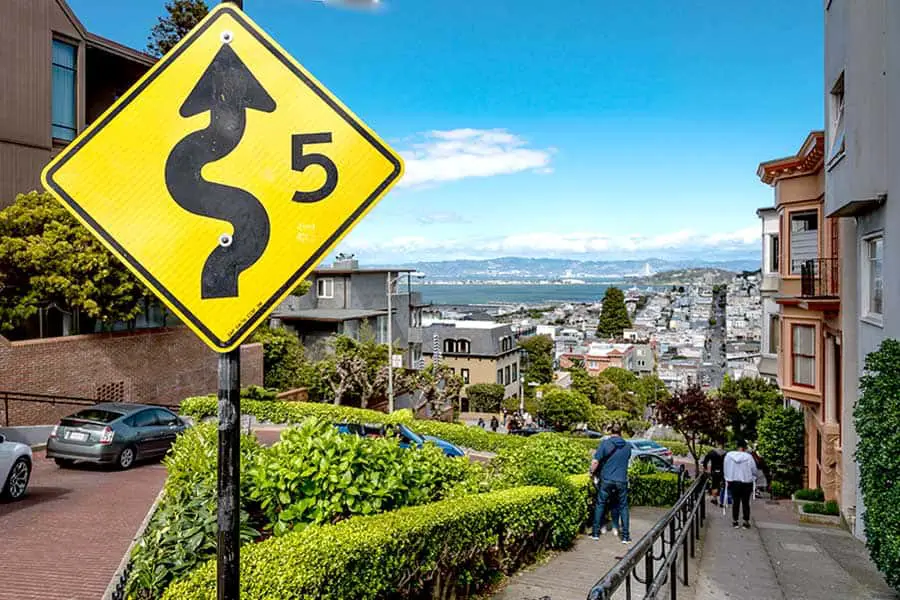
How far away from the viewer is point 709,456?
18188 mm

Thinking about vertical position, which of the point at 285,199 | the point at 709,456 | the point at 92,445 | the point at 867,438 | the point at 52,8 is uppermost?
the point at 52,8

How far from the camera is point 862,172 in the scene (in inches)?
460

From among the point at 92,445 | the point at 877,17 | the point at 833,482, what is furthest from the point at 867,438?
the point at 92,445

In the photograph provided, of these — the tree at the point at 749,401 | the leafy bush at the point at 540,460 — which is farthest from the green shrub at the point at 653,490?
the tree at the point at 749,401

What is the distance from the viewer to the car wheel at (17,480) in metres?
9.82

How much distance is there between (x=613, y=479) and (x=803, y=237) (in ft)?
48.0

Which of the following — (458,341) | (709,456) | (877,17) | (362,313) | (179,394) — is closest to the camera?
(877,17)

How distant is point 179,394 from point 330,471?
20.8 metres

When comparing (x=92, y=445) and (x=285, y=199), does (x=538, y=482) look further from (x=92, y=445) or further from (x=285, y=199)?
(x=92, y=445)

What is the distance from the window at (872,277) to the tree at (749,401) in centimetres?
2288

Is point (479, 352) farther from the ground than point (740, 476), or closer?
closer

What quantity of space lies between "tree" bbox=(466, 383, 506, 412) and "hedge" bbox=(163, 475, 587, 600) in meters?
59.2

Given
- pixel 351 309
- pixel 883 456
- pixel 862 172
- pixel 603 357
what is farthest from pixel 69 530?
pixel 603 357

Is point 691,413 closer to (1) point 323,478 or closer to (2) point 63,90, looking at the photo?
(1) point 323,478
